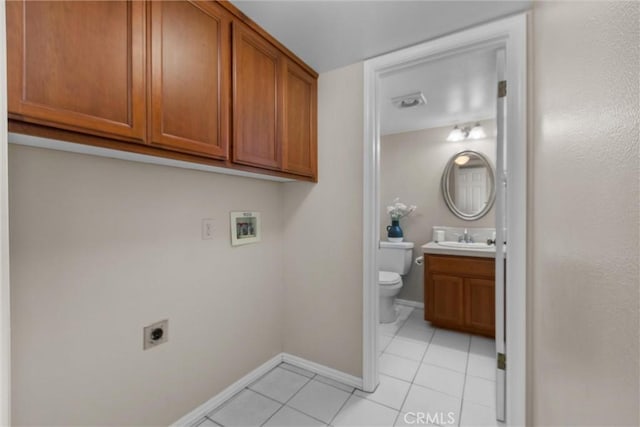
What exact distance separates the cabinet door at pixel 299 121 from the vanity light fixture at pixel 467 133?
188 centimetres

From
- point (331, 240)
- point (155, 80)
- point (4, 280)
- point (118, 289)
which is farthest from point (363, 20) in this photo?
point (118, 289)

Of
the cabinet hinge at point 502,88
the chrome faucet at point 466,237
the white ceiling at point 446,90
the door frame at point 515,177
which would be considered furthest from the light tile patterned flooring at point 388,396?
the white ceiling at point 446,90

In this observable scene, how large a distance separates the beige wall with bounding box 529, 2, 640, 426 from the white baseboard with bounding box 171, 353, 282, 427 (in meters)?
1.57

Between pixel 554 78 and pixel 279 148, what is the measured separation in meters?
1.23

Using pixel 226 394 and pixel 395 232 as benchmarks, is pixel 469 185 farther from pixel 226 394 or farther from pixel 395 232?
pixel 226 394

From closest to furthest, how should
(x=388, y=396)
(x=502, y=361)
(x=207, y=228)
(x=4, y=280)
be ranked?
(x=4, y=280), (x=502, y=361), (x=207, y=228), (x=388, y=396)

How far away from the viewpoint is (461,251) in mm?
2455

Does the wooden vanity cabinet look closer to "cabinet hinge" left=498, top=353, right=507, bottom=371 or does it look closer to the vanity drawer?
the vanity drawer

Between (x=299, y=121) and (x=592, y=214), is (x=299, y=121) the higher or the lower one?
the higher one

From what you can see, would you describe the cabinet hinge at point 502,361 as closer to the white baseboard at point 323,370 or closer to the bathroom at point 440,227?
the bathroom at point 440,227

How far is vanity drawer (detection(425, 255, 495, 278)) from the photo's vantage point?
236cm

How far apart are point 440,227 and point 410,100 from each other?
1.50m

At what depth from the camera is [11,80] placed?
67 centimetres

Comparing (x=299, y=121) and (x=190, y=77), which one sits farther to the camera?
(x=299, y=121)
